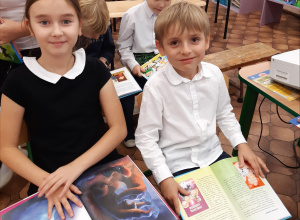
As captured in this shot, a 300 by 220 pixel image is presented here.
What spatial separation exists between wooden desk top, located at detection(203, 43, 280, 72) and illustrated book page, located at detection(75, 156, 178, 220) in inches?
54.1

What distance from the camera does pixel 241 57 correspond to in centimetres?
216

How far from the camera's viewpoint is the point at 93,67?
3.47 feet

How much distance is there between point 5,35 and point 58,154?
0.55m

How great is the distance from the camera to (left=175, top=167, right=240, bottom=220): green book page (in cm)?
87

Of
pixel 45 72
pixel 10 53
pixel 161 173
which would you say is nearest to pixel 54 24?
pixel 45 72

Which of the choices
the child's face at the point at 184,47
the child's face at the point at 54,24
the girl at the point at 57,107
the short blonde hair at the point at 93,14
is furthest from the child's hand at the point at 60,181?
the short blonde hair at the point at 93,14

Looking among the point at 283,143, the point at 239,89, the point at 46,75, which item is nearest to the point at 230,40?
the point at 239,89

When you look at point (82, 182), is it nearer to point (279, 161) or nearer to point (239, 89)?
point (279, 161)

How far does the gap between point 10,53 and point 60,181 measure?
2.17ft

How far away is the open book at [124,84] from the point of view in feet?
4.86

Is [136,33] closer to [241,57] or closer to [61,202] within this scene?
[241,57]

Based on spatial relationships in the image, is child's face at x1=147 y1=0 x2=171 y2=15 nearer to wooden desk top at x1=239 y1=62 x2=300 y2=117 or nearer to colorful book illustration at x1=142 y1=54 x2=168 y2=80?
colorful book illustration at x1=142 y1=54 x2=168 y2=80

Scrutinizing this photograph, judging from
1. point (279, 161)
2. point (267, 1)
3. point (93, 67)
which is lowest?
point (279, 161)

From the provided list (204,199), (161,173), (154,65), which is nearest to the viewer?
(204,199)
